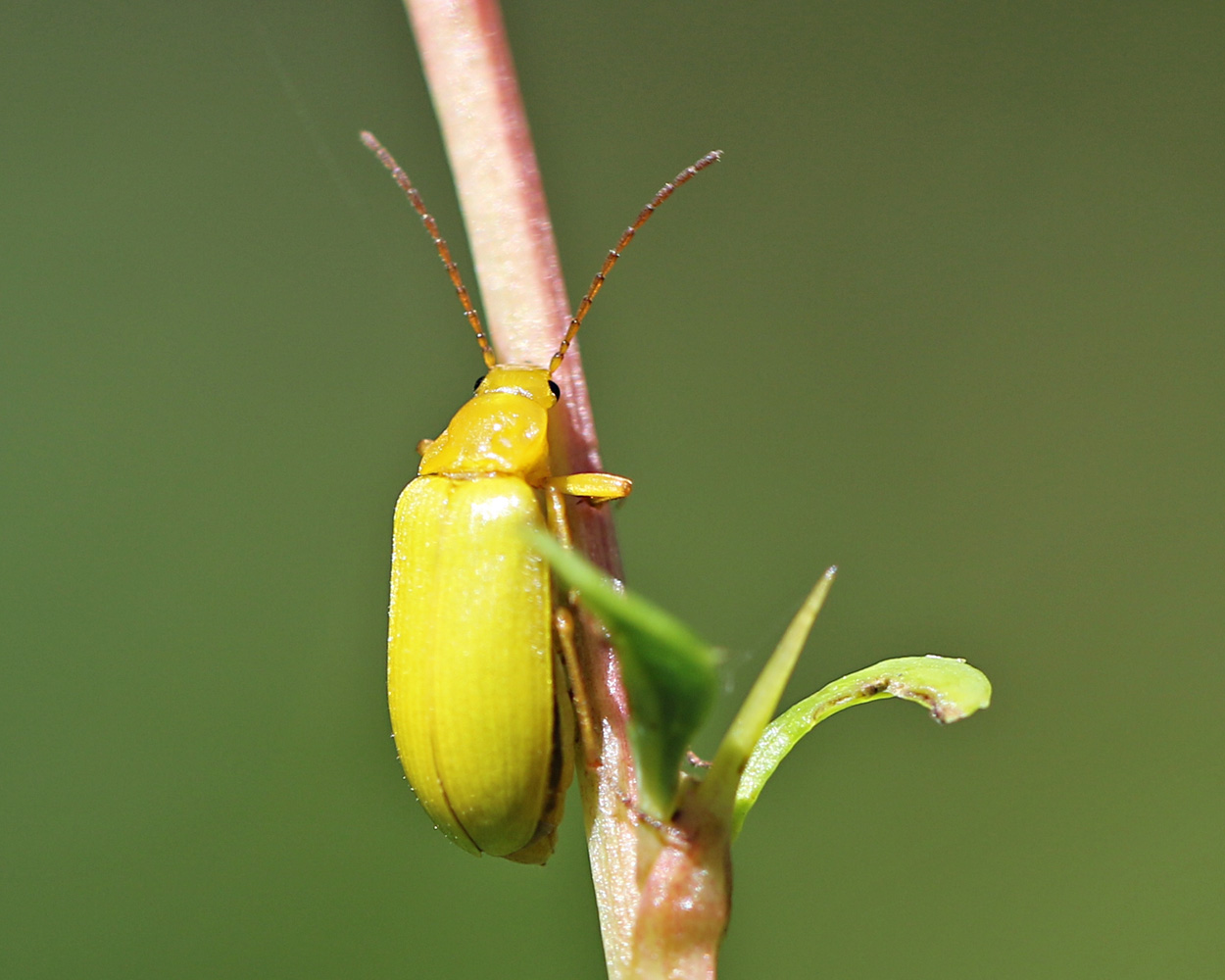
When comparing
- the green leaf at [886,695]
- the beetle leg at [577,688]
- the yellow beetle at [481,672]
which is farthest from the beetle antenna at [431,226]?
the green leaf at [886,695]

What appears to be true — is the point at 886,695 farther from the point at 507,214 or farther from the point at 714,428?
the point at 714,428

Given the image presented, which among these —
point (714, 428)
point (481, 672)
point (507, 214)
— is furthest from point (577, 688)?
point (714, 428)

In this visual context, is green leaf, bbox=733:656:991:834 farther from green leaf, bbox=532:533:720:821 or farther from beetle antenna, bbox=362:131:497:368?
beetle antenna, bbox=362:131:497:368

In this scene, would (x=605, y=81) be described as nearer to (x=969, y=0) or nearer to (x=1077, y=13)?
(x=969, y=0)

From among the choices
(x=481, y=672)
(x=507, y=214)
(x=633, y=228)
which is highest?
(x=633, y=228)

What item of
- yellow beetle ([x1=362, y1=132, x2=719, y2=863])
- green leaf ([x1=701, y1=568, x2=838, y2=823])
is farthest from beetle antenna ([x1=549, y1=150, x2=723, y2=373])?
green leaf ([x1=701, y1=568, x2=838, y2=823])

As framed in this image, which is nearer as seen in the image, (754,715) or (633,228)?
(754,715)

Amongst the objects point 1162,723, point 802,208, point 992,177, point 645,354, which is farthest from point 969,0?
point 1162,723
